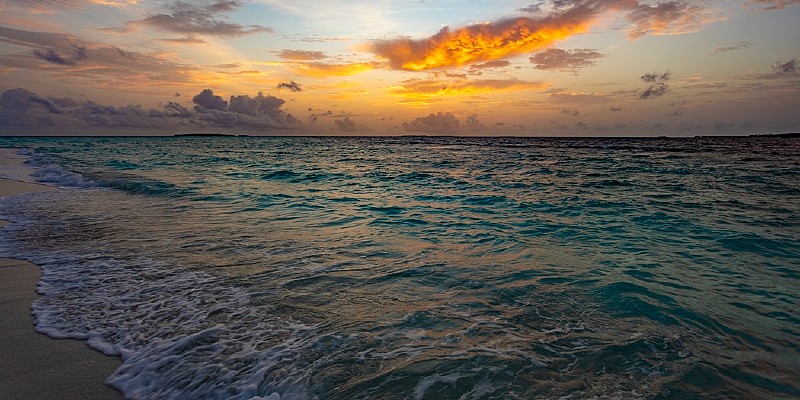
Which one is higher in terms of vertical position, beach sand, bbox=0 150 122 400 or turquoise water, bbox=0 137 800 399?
turquoise water, bbox=0 137 800 399

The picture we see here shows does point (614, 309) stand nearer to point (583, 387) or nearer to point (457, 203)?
point (583, 387)

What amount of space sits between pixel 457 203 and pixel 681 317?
36.5 ft

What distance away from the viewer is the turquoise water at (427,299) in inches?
168

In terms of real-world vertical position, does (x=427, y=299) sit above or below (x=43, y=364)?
above

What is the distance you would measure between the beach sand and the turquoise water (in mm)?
175

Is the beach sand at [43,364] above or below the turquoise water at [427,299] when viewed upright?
below

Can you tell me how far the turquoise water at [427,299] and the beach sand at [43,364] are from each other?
0.17 meters

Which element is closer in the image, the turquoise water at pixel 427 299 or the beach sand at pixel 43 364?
the beach sand at pixel 43 364

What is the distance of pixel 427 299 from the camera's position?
636cm

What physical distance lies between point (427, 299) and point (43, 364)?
4.73 meters

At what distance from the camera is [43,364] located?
448 cm

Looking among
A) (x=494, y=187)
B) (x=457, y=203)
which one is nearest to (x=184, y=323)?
(x=457, y=203)

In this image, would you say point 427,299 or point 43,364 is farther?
point 427,299

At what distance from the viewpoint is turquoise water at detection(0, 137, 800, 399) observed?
4262 mm
